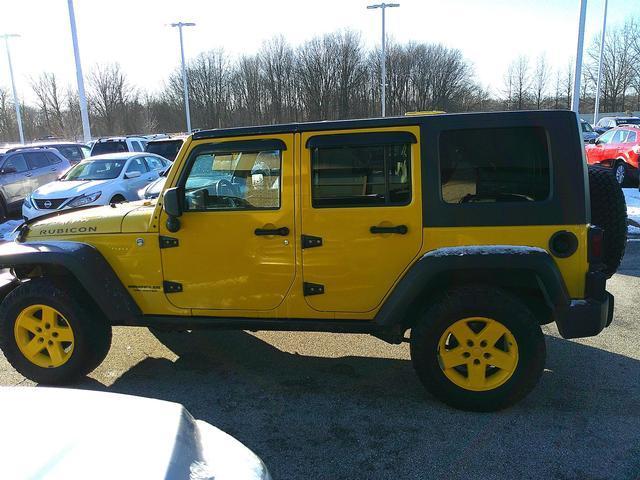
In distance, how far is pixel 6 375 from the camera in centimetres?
413

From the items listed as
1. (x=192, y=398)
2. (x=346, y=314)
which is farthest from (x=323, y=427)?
(x=192, y=398)

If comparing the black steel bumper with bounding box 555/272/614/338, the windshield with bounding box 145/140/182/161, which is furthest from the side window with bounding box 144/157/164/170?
the black steel bumper with bounding box 555/272/614/338

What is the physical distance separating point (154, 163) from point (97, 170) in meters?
1.61

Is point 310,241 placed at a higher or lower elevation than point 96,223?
lower

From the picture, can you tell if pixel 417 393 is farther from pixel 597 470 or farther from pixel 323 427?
pixel 597 470

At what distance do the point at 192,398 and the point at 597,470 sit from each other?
263 centimetres

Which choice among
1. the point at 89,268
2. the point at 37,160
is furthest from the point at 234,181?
the point at 37,160

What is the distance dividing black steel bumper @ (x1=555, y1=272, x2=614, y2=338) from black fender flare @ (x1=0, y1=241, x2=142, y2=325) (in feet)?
9.89

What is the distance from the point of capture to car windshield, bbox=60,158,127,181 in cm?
1120

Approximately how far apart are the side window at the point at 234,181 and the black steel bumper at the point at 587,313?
204 cm

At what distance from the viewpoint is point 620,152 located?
588 inches

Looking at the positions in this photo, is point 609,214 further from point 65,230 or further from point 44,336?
point 44,336

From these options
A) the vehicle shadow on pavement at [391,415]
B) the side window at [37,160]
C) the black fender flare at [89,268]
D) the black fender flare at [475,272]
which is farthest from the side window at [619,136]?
the side window at [37,160]

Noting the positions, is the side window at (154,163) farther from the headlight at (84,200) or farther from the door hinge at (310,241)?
the door hinge at (310,241)
